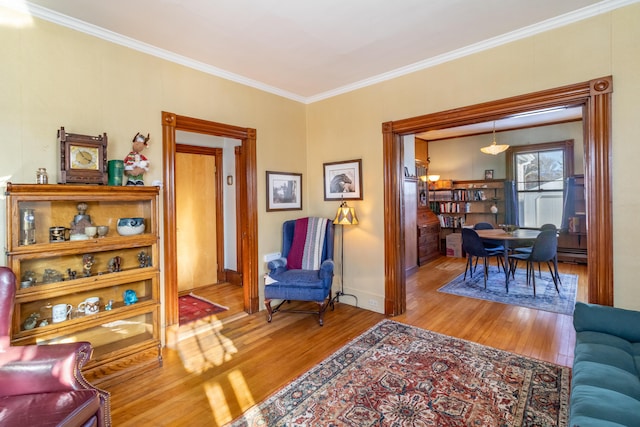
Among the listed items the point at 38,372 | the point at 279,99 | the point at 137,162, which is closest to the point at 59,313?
the point at 38,372

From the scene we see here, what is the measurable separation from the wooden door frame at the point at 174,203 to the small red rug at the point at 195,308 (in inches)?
18.0

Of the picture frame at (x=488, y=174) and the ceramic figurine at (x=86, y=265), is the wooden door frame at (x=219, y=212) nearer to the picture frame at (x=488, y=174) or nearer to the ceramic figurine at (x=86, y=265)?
the ceramic figurine at (x=86, y=265)

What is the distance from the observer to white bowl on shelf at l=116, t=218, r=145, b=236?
8.67 ft

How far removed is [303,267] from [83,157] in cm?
253

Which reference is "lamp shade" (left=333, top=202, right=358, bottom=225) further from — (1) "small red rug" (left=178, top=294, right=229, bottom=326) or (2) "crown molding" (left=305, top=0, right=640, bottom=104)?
(1) "small red rug" (left=178, top=294, right=229, bottom=326)

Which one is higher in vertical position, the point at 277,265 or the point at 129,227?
the point at 129,227

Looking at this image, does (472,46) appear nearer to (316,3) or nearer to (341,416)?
(316,3)

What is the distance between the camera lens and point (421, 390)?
7.46 feet

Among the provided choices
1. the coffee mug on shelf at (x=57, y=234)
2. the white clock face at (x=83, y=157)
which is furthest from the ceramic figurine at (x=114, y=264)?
the white clock face at (x=83, y=157)

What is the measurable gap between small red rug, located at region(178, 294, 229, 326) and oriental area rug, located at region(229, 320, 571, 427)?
6.12 feet

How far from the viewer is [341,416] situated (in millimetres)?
2012

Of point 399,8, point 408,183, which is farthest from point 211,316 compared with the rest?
Result: point 408,183

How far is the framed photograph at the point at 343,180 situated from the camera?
403cm

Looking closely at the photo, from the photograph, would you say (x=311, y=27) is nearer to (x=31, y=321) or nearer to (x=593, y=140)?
(x=593, y=140)
